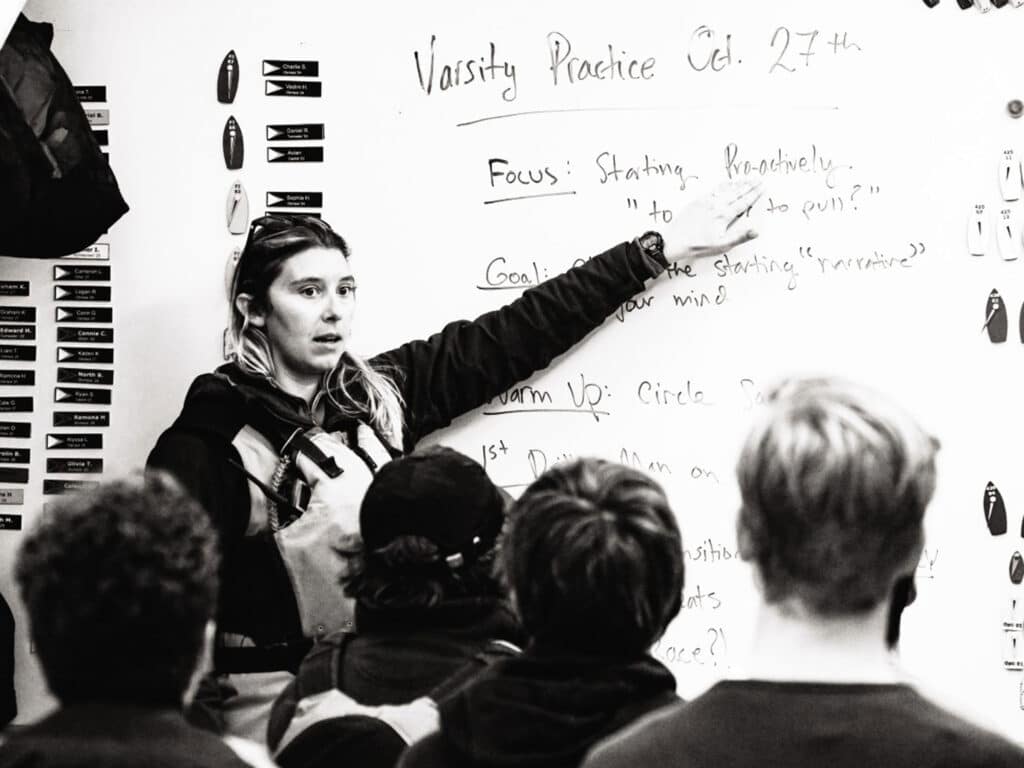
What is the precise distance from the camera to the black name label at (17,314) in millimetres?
2768

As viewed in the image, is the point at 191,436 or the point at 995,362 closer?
the point at 191,436

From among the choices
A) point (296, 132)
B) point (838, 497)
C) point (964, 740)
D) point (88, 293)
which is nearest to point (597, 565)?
point (838, 497)

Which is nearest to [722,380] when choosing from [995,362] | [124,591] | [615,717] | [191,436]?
[995,362]

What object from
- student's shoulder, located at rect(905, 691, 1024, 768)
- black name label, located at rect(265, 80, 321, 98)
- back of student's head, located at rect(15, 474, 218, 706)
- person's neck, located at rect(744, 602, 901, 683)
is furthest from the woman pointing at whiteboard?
student's shoulder, located at rect(905, 691, 1024, 768)

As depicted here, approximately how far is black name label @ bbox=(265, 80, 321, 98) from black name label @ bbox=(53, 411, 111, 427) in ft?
2.21

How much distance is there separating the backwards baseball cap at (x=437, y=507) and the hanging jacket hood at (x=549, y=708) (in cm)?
29

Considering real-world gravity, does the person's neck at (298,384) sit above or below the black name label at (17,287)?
below

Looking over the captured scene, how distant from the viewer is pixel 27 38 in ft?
8.63

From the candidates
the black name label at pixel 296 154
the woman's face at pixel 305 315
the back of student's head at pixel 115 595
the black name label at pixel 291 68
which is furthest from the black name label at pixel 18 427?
the back of student's head at pixel 115 595

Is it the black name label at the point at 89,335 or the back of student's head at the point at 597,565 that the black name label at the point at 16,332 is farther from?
the back of student's head at the point at 597,565

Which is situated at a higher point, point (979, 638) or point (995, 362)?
point (995, 362)

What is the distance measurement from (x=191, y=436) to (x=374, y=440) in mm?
298

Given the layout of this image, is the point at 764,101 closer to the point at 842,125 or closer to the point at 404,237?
the point at 842,125

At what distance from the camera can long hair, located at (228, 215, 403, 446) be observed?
97.7 inches
